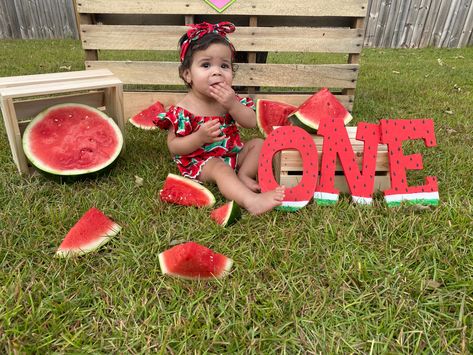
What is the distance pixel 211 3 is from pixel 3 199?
2454 mm

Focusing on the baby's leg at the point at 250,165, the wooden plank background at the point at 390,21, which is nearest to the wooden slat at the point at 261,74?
the baby's leg at the point at 250,165

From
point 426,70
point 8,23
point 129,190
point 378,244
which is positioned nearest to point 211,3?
point 129,190

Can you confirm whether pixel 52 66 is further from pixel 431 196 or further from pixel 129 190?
pixel 431 196

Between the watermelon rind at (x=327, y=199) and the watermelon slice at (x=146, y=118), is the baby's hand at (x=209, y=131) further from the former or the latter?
the watermelon slice at (x=146, y=118)

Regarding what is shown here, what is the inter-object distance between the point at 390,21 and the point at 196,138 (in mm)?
Result: 9495

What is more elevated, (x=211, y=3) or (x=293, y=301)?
(x=211, y=3)

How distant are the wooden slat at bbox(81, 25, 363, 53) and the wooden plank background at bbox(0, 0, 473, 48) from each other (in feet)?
22.5

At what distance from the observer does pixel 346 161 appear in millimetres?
2281

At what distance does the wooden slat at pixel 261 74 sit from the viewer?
150 inches

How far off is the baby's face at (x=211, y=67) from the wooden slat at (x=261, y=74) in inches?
54.4

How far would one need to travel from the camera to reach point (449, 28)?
9.85m

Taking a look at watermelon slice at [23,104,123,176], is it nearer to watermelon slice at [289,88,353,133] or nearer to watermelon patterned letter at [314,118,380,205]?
watermelon slice at [289,88,353,133]

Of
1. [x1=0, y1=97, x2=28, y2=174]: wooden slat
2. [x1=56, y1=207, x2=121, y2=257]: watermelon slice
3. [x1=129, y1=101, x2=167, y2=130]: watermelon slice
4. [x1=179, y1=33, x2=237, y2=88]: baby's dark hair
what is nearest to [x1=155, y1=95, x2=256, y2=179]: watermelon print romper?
[x1=179, y1=33, x2=237, y2=88]: baby's dark hair

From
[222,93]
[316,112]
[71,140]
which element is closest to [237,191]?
[222,93]
